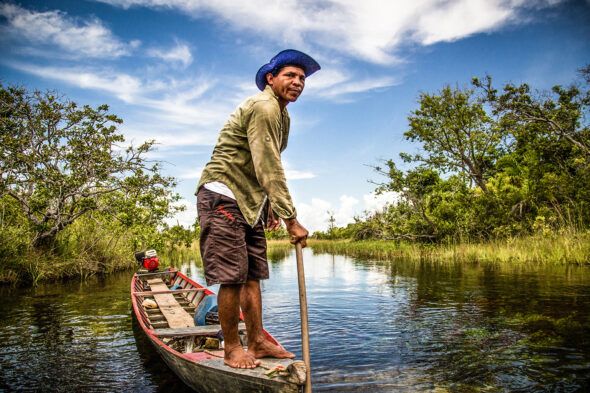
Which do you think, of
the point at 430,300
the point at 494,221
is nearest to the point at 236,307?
the point at 430,300

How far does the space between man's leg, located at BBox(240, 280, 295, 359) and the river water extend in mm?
1237

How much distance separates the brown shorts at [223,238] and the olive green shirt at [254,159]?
0.08 meters

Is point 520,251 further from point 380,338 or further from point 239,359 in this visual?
point 239,359

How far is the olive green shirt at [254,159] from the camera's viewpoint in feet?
8.96

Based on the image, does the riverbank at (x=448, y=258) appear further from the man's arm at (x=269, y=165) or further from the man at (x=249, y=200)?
Answer: the man's arm at (x=269, y=165)

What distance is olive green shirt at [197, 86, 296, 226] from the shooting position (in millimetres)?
2730

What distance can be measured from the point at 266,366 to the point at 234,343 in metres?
0.26

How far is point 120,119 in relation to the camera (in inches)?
566

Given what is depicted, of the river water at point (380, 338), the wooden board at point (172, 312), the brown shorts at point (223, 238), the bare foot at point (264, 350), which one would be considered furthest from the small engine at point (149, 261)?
the brown shorts at point (223, 238)

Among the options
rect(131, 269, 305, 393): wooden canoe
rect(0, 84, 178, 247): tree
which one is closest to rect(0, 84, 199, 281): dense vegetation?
rect(0, 84, 178, 247): tree

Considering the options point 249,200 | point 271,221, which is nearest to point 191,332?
point 271,221

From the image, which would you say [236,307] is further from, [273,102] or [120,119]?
[120,119]

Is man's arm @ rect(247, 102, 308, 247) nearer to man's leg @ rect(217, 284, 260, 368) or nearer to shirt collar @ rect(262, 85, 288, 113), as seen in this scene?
shirt collar @ rect(262, 85, 288, 113)

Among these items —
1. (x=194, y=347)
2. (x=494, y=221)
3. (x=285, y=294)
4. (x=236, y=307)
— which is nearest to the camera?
(x=236, y=307)
